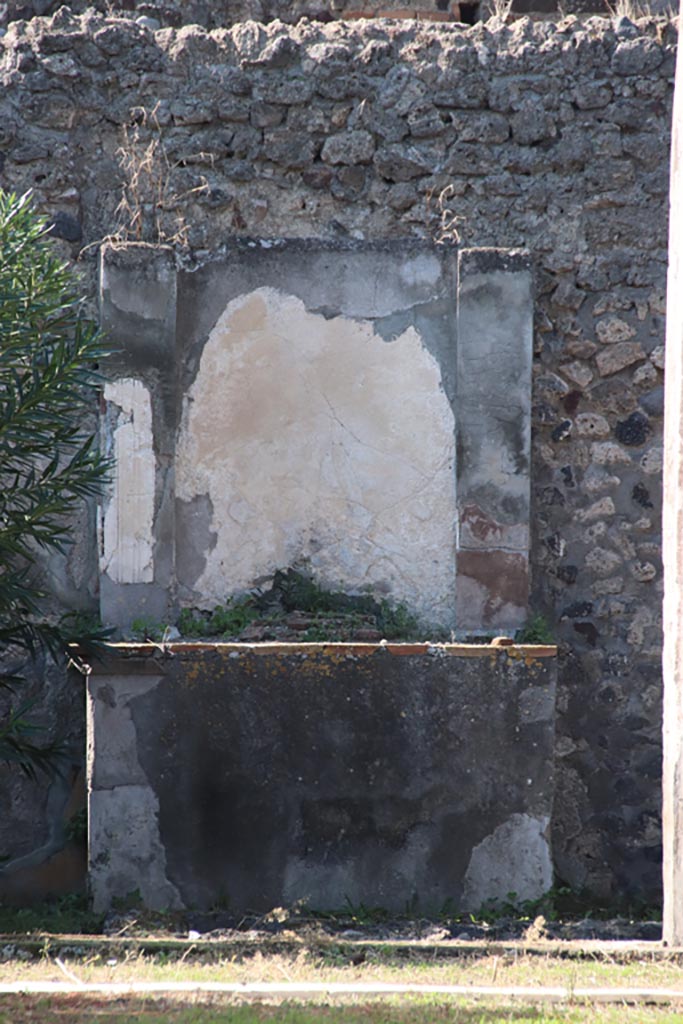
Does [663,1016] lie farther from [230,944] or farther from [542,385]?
[542,385]

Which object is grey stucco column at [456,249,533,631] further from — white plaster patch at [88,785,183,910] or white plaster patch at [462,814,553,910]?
white plaster patch at [88,785,183,910]

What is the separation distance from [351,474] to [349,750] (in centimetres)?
135

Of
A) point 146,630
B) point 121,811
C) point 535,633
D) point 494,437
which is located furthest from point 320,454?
point 121,811

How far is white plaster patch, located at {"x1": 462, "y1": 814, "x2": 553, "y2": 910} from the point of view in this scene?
509cm

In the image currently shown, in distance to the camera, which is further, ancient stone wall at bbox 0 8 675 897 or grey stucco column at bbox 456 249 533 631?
ancient stone wall at bbox 0 8 675 897

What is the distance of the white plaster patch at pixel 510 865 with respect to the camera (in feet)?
16.7

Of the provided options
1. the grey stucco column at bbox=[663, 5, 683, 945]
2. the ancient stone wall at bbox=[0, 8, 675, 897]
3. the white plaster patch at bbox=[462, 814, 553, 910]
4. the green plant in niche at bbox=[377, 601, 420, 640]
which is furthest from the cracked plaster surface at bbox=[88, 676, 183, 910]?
the grey stucco column at bbox=[663, 5, 683, 945]

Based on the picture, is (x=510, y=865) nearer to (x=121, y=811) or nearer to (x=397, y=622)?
(x=397, y=622)

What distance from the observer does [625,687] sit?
5.75 meters

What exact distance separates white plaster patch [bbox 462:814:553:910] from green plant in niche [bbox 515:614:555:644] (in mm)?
798

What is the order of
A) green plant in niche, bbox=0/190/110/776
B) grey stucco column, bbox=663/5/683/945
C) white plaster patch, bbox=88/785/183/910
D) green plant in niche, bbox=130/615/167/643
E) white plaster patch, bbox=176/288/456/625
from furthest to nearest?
white plaster patch, bbox=176/288/456/625 → green plant in niche, bbox=130/615/167/643 → white plaster patch, bbox=88/785/183/910 → green plant in niche, bbox=0/190/110/776 → grey stucco column, bbox=663/5/683/945

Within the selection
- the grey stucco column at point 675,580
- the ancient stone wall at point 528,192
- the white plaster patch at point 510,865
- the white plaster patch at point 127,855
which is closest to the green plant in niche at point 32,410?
the white plaster patch at point 127,855

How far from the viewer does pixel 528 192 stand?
18.9 feet

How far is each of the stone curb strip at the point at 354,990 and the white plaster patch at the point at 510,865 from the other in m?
1.15
